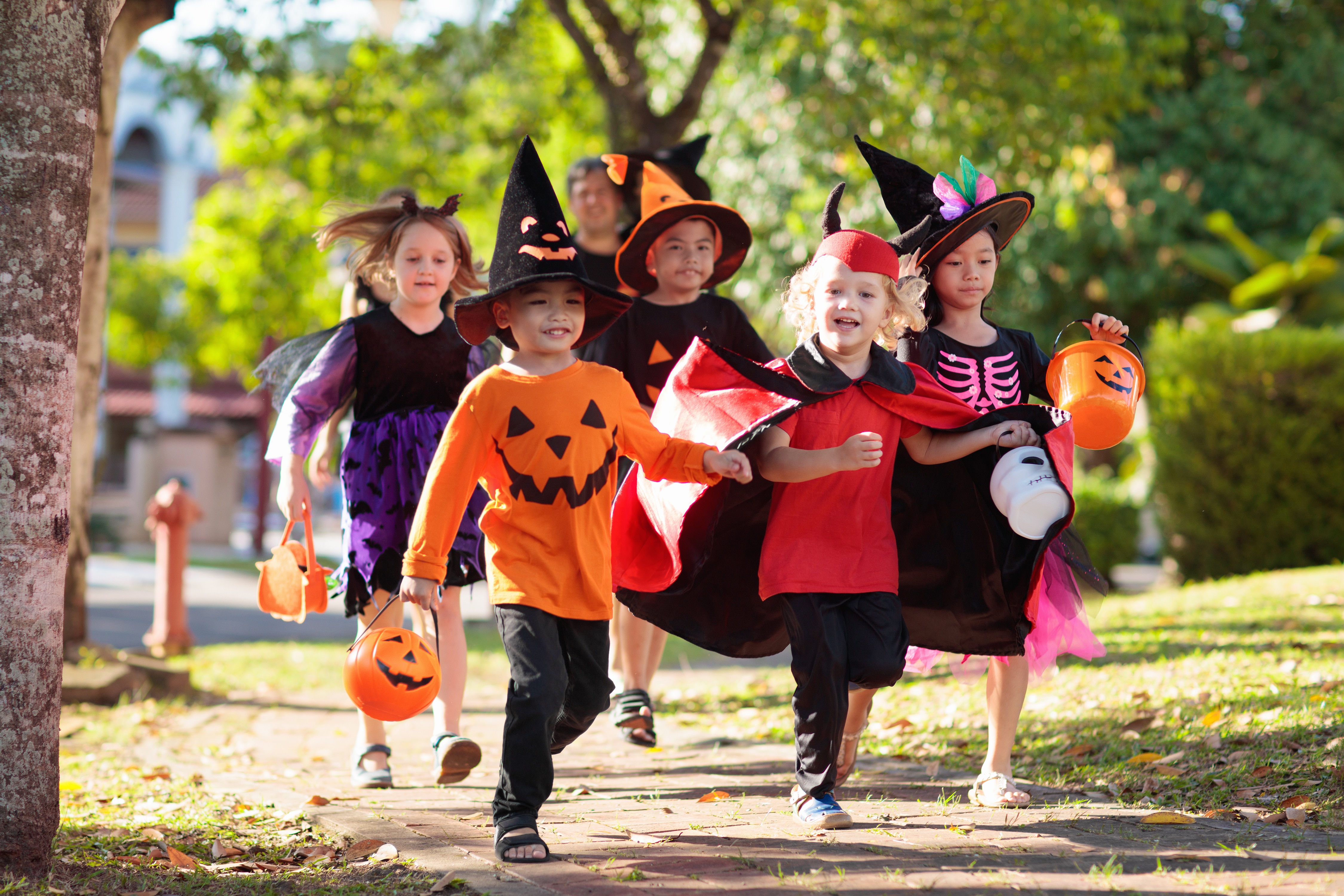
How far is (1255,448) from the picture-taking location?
443 inches

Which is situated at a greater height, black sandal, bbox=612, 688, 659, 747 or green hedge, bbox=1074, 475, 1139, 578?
green hedge, bbox=1074, 475, 1139, 578

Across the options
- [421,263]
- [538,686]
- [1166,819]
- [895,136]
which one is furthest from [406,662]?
[895,136]

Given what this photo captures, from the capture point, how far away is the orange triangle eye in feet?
17.3

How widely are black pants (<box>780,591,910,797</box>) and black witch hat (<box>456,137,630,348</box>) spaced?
1.11m

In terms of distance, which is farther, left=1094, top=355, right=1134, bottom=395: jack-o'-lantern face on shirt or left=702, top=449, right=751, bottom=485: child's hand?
left=1094, top=355, right=1134, bottom=395: jack-o'-lantern face on shirt

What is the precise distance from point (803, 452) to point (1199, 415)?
9.16 meters

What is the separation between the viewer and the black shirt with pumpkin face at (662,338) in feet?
17.3

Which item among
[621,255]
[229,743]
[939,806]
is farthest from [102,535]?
[939,806]

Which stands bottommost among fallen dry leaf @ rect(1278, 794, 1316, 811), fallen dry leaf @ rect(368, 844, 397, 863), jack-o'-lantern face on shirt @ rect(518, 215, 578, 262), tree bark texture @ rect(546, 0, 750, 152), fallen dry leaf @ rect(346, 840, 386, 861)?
fallen dry leaf @ rect(346, 840, 386, 861)

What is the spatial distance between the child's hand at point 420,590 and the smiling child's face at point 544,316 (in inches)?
29.5

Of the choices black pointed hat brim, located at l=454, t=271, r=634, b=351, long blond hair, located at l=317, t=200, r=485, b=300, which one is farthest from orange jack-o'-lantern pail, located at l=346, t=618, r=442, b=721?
long blond hair, located at l=317, t=200, r=485, b=300

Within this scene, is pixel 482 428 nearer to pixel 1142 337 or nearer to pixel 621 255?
pixel 621 255

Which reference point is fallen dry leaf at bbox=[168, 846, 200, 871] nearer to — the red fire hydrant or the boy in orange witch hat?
the boy in orange witch hat

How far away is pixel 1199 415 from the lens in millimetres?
11523
